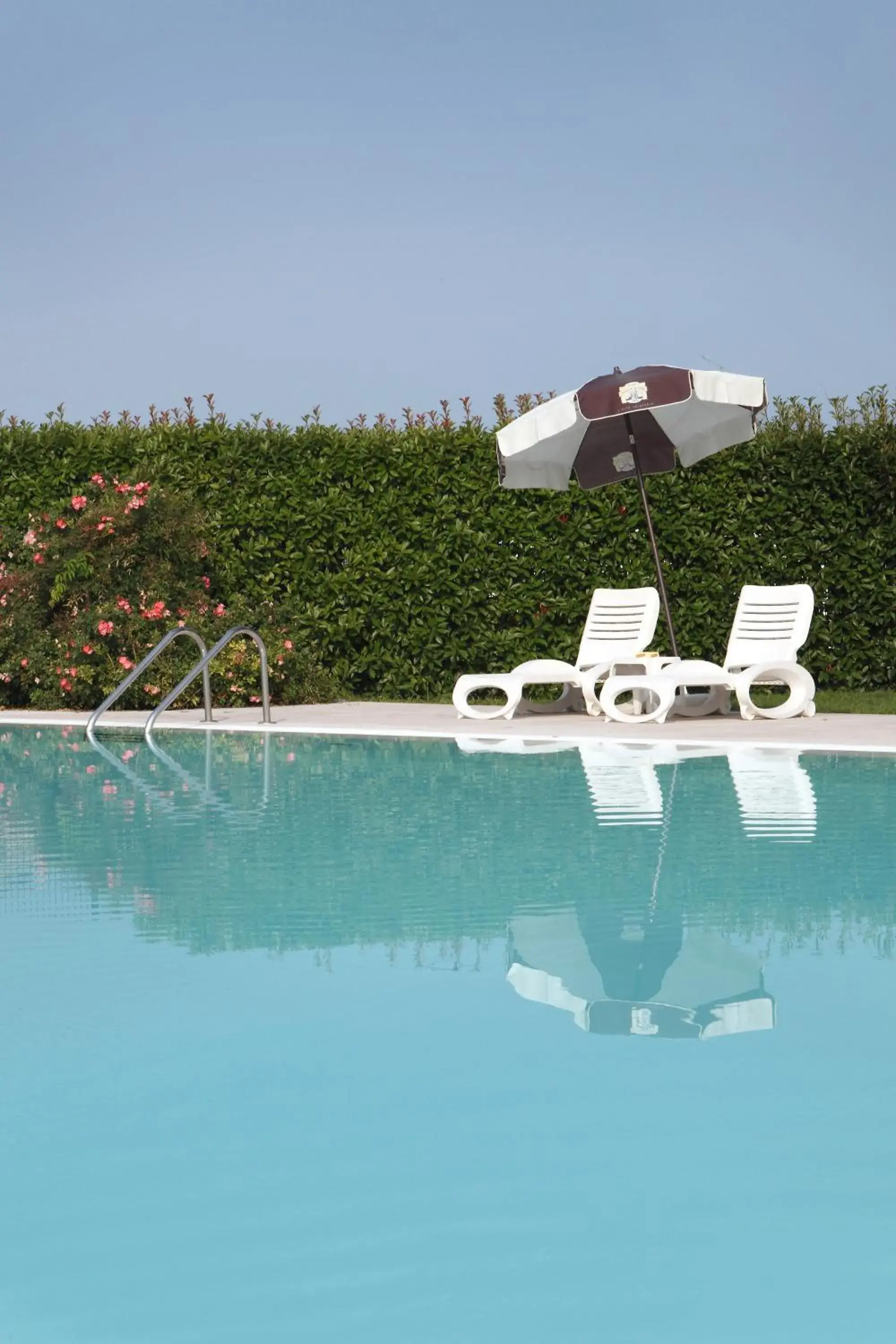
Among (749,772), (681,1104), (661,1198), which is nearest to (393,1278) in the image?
(661,1198)

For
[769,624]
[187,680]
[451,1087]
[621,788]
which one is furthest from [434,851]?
[769,624]

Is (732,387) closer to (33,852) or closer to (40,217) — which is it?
(33,852)

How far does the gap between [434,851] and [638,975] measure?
2.21 metres

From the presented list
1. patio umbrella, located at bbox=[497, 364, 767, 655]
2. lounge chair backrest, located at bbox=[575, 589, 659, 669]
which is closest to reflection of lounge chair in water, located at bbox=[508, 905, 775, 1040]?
patio umbrella, located at bbox=[497, 364, 767, 655]

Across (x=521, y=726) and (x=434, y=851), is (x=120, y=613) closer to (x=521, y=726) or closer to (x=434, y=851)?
(x=521, y=726)

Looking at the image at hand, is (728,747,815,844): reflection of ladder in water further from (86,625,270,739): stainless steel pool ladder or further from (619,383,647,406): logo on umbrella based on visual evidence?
(86,625,270,739): stainless steel pool ladder

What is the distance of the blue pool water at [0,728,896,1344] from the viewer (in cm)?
234

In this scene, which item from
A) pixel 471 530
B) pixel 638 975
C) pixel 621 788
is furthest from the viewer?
pixel 471 530

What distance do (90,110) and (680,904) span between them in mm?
21380

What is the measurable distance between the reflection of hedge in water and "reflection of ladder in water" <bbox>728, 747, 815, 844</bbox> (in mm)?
84

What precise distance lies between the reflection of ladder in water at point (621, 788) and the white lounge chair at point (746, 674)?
1.30m

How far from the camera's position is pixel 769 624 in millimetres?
12641

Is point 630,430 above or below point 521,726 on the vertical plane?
above

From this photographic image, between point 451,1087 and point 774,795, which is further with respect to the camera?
point 774,795
